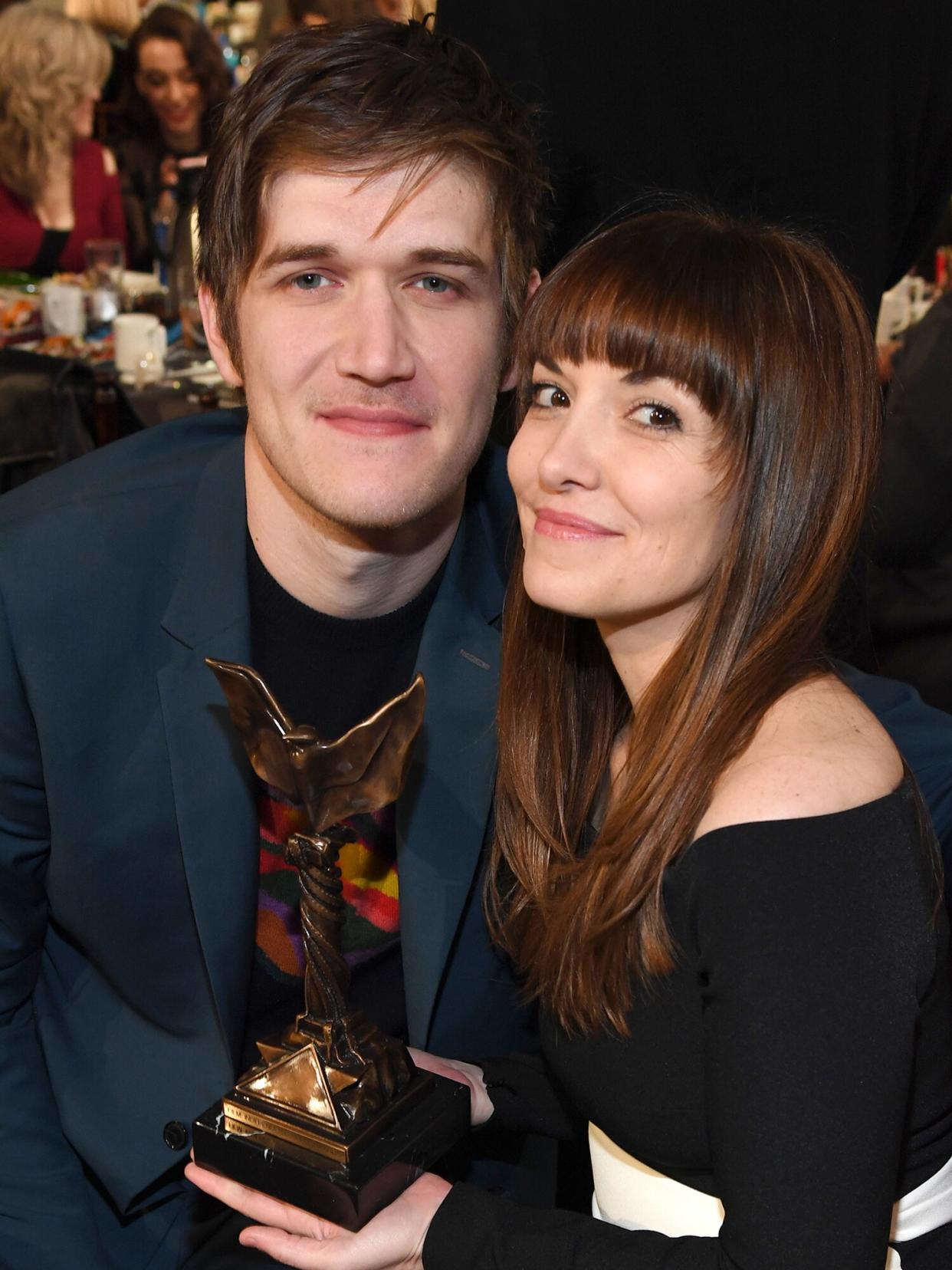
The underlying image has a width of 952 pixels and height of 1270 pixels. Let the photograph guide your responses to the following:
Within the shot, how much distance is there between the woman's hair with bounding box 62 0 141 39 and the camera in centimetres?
634

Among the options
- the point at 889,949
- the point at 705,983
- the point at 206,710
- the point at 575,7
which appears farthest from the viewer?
the point at 575,7

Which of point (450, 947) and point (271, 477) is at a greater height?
point (271, 477)

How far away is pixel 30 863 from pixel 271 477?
19.7 inches

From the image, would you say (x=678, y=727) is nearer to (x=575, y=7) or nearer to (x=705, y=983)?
(x=705, y=983)

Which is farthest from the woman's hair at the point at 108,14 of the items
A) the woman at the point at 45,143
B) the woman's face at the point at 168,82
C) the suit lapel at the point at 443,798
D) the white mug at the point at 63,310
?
the suit lapel at the point at 443,798

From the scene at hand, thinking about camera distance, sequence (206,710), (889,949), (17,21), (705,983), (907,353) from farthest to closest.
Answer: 1. (17,21)
2. (907,353)
3. (206,710)
4. (705,983)
5. (889,949)

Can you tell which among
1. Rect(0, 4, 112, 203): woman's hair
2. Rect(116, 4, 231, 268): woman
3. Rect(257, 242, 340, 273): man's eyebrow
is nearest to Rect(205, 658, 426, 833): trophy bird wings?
Rect(257, 242, 340, 273): man's eyebrow

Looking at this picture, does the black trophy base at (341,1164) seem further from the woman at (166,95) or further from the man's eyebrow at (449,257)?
the woman at (166,95)

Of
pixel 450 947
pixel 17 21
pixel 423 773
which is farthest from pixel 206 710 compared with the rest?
pixel 17 21

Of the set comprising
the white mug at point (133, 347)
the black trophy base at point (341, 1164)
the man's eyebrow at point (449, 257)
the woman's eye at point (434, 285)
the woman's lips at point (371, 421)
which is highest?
the man's eyebrow at point (449, 257)

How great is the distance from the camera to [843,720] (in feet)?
3.97

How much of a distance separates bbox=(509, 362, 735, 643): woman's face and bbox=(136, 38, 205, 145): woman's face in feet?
16.0

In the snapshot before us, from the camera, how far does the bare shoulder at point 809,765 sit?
1.14 metres

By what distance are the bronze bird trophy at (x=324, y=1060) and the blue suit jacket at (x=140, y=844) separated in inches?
10.1
